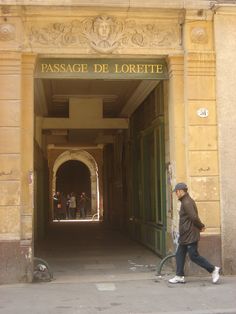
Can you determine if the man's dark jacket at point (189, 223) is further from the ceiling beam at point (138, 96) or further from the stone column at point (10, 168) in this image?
the ceiling beam at point (138, 96)

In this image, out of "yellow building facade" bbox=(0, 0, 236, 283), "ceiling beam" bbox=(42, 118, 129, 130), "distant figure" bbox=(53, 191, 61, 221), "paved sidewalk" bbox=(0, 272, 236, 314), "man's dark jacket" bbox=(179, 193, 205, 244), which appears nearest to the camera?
"paved sidewalk" bbox=(0, 272, 236, 314)

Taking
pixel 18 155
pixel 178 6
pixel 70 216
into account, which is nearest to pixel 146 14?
pixel 178 6

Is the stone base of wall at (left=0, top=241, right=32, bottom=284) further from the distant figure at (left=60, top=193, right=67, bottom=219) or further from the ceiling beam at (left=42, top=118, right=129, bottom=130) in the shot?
the distant figure at (left=60, top=193, right=67, bottom=219)

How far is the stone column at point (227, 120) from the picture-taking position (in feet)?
31.9

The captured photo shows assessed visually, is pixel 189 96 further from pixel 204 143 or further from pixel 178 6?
pixel 178 6

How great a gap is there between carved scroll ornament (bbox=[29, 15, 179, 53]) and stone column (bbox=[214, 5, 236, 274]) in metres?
0.86

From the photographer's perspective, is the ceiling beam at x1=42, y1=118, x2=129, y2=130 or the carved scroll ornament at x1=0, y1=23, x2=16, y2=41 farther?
the ceiling beam at x1=42, y1=118, x2=129, y2=130

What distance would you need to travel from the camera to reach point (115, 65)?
10.2 metres

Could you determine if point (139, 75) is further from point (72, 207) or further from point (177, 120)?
point (72, 207)

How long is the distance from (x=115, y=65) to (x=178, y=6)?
61.8 inches

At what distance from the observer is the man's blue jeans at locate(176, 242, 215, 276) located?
890 cm

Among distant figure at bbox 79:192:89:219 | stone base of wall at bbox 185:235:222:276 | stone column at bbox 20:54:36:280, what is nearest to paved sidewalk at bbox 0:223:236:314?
stone base of wall at bbox 185:235:222:276

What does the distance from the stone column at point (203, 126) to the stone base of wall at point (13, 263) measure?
3.13m

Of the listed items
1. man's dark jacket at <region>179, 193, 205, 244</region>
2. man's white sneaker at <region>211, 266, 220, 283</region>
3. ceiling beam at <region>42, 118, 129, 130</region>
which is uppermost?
ceiling beam at <region>42, 118, 129, 130</region>
